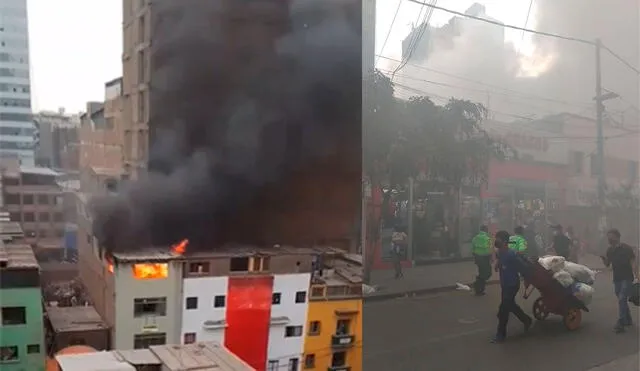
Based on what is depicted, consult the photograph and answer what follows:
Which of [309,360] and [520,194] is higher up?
[520,194]

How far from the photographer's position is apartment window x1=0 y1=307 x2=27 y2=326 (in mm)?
1206

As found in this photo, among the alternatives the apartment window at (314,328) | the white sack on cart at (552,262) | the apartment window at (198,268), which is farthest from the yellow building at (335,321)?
the white sack on cart at (552,262)

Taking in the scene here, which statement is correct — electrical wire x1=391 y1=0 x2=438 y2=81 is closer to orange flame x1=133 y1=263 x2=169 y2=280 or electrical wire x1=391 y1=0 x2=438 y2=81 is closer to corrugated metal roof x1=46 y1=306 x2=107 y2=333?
orange flame x1=133 y1=263 x2=169 y2=280

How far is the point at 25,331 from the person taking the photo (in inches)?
47.5

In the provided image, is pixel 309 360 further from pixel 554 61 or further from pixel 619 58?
pixel 619 58

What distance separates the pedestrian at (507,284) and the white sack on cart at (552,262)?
62mm

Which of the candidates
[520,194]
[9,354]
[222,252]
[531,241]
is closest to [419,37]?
[520,194]

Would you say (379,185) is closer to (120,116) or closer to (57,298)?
(120,116)

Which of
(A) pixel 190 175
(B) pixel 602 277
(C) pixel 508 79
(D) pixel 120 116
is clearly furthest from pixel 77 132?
(B) pixel 602 277

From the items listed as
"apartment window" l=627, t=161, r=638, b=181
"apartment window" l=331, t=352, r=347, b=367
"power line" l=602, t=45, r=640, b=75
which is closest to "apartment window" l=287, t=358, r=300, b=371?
"apartment window" l=331, t=352, r=347, b=367

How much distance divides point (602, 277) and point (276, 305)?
837 mm

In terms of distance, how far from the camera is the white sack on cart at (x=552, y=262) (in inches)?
60.4

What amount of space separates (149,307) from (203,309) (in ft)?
0.36

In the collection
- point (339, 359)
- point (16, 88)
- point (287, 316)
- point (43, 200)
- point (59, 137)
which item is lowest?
point (339, 359)
